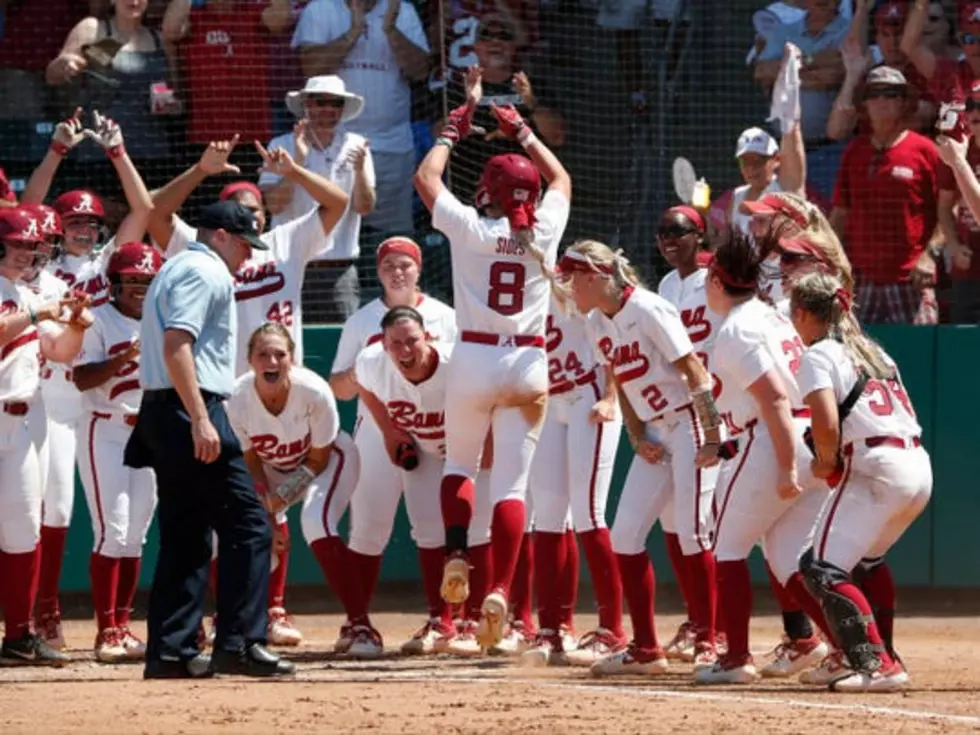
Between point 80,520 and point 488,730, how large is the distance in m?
5.55

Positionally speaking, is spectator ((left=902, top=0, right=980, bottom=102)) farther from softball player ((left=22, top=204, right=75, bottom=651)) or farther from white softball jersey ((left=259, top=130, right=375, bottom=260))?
softball player ((left=22, top=204, right=75, bottom=651))

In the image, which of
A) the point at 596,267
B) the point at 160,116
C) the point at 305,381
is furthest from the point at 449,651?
the point at 160,116

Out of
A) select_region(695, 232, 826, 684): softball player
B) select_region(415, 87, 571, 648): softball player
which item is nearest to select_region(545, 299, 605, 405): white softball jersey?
select_region(415, 87, 571, 648): softball player

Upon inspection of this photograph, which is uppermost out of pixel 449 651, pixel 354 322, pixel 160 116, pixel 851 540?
pixel 160 116

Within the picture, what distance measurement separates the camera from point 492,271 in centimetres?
899

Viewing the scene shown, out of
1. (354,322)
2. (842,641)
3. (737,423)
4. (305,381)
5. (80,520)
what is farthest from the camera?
(80,520)

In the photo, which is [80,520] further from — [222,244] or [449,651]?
[222,244]

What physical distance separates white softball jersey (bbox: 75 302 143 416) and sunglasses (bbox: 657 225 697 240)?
8.20 ft

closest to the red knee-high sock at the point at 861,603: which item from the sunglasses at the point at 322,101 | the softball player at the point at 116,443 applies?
the softball player at the point at 116,443

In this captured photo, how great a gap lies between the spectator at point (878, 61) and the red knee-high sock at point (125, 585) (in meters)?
5.16

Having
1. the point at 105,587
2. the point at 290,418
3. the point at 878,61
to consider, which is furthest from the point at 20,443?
the point at 878,61

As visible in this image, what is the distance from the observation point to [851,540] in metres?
7.68

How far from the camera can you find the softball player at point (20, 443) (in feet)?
29.9

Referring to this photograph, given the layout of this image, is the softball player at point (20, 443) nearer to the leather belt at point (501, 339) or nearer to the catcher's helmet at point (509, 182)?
the leather belt at point (501, 339)
